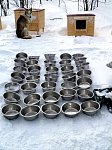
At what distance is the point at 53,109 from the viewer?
3.99m

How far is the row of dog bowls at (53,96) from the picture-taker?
13.9ft

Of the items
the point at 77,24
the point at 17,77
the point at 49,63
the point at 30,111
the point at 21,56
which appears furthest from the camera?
the point at 77,24

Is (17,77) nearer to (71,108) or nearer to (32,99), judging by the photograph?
(32,99)

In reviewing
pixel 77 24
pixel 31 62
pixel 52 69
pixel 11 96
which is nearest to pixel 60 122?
pixel 11 96

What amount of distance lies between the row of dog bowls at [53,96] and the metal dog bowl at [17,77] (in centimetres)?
51

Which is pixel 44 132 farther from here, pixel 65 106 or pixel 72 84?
pixel 72 84

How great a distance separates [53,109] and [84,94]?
0.67 m

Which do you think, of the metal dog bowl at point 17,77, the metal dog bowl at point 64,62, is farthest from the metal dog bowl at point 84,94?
the metal dog bowl at point 64,62

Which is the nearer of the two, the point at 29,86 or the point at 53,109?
the point at 53,109

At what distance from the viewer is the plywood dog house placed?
9.55 meters

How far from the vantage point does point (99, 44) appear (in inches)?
306

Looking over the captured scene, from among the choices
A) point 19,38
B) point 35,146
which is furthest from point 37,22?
point 35,146

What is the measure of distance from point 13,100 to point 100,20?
8171 mm

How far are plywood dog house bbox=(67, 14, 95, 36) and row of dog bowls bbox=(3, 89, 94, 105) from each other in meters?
5.46
